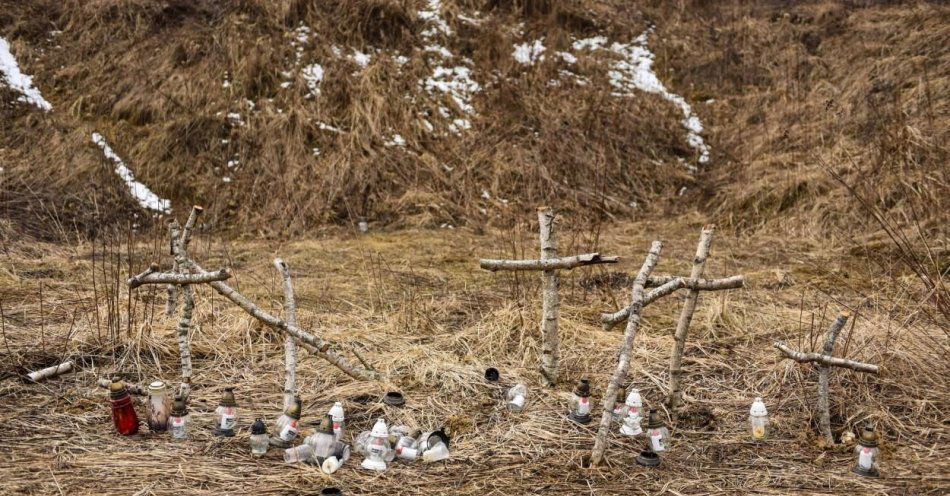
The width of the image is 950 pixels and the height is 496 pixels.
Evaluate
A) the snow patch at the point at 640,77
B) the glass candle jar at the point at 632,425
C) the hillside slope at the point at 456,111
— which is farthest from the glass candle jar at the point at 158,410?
the snow patch at the point at 640,77

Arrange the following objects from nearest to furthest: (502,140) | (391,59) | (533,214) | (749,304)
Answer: (749,304)
(533,214)
(502,140)
(391,59)

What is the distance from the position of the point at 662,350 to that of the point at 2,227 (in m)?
6.16

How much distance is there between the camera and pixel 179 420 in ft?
10.0

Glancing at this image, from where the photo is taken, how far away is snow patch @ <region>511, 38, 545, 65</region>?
10273mm

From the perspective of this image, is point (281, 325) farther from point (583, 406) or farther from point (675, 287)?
point (675, 287)

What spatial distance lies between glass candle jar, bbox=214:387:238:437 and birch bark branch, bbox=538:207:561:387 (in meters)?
1.49

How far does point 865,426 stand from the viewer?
10.2 feet

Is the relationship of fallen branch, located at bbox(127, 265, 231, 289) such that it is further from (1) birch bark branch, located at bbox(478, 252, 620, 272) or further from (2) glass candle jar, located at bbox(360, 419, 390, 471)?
(1) birch bark branch, located at bbox(478, 252, 620, 272)

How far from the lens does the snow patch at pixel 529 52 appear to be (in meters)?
10.3

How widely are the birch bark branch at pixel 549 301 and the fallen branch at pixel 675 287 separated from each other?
506 mm

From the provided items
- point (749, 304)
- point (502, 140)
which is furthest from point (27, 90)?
point (749, 304)

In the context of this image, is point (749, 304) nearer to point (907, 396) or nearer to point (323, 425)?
point (907, 396)

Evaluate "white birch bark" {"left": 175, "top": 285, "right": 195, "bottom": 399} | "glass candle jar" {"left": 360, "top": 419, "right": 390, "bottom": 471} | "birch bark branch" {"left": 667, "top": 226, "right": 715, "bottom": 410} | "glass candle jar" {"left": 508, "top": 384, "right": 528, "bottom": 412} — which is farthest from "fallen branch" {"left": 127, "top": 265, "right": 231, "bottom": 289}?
"birch bark branch" {"left": 667, "top": 226, "right": 715, "bottom": 410}

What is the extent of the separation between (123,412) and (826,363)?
9.80 feet
